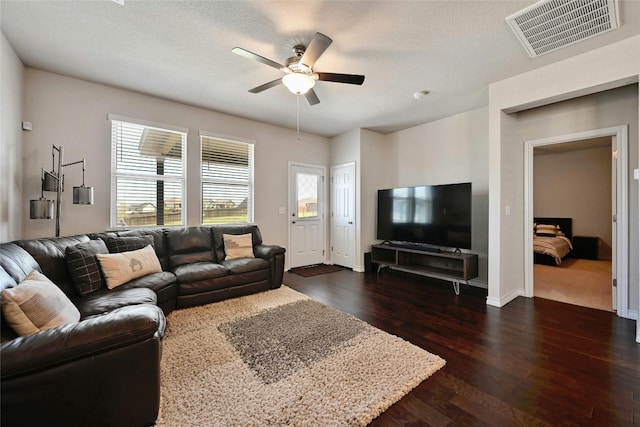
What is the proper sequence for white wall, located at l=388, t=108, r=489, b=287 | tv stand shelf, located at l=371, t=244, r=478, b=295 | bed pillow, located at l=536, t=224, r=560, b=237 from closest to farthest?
tv stand shelf, located at l=371, t=244, r=478, b=295 < white wall, located at l=388, t=108, r=489, b=287 < bed pillow, located at l=536, t=224, r=560, b=237

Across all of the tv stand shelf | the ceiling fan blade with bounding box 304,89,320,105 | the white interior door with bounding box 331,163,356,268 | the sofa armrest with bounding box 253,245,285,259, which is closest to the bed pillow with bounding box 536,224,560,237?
the tv stand shelf

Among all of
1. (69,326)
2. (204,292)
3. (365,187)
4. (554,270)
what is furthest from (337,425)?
(554,270)

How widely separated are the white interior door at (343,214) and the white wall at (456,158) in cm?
101

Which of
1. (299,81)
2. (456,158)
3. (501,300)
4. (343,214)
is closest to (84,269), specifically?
(299,81)

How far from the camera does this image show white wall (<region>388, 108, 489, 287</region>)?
156 inches

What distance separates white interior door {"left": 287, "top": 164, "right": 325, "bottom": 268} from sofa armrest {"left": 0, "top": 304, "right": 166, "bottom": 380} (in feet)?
12.5

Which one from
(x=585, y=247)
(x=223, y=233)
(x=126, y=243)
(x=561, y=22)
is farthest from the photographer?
(x=585, y=247)

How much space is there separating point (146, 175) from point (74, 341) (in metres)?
3.12

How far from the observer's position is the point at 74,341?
1.15 m

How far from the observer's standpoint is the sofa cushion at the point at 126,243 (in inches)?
111

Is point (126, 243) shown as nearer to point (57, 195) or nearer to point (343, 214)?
point (57, 195)

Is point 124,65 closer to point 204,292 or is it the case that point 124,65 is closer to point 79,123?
point 79,123

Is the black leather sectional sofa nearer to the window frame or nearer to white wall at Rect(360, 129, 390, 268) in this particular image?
the window frame

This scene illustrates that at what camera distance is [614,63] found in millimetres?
2402
